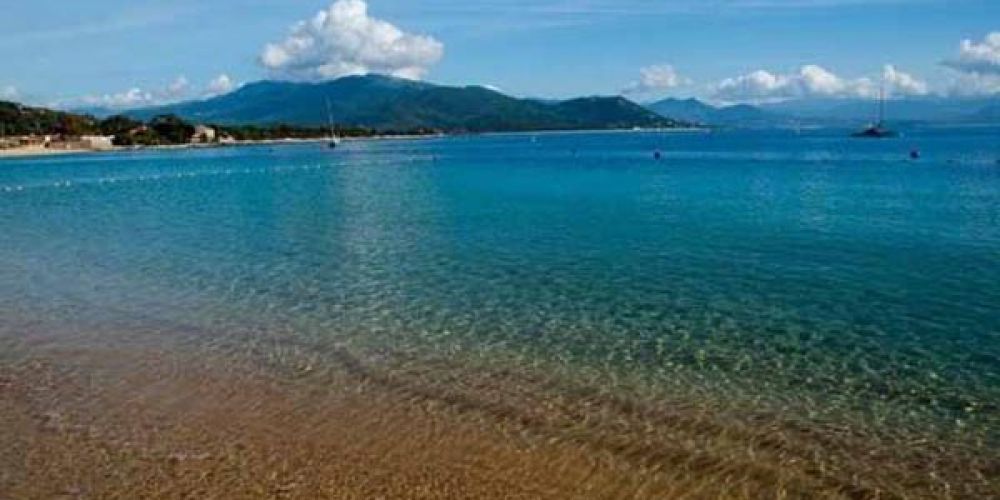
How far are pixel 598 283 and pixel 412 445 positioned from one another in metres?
13.9

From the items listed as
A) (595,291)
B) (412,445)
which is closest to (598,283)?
(595,291)

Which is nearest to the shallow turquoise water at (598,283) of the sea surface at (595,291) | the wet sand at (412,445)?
the sea surface at (595,291)

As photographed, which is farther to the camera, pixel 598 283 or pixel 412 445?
pixel 598 283

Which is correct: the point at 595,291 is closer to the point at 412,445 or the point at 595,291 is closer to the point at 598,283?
the point at 598,283

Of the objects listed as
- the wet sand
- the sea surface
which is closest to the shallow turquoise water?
the sea surface

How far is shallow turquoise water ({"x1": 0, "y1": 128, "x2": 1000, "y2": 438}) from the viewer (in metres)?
17.7

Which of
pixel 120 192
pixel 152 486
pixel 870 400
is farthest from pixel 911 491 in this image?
pixel 120 192

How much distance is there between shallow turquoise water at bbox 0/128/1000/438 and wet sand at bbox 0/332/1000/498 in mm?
2126

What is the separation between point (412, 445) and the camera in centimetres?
1349

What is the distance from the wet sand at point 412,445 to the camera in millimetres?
11875

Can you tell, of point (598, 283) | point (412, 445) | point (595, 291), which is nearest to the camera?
point (412, 445)

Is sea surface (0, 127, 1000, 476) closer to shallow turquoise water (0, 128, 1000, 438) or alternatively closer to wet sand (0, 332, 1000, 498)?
shallow turquoise water (0, 128, 1000, 438)

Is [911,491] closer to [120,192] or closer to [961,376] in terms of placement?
[961,376]

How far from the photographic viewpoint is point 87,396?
16000 millimetres
